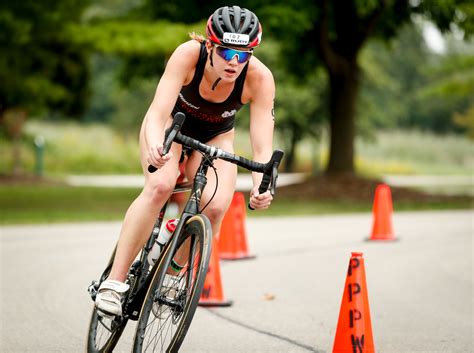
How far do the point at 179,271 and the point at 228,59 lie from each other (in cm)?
119

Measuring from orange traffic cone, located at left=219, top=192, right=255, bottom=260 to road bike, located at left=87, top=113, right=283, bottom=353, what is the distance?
19.0 feet

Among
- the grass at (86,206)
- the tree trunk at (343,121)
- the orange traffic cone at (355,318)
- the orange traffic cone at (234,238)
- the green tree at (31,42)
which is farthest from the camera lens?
the tree trunk at (343,121)

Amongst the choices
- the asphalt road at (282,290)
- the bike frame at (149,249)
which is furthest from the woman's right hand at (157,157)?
the asphalt road at (282,290)

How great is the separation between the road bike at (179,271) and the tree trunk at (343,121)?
868 inches

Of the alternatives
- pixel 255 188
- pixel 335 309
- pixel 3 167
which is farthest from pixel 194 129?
pixel 3 167

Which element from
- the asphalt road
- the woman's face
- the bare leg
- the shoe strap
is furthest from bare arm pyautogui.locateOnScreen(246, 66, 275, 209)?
the asphalt road

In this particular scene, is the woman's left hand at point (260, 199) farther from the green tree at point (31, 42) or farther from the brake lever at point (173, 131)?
the green tree at point (31, 42)

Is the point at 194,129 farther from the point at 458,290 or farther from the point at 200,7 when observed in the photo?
the point at 200,7

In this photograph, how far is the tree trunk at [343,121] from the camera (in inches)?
1059

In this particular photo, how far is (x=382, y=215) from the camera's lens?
1355 cm

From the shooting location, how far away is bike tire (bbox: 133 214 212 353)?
466 cm

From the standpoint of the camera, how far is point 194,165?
5.45 meters

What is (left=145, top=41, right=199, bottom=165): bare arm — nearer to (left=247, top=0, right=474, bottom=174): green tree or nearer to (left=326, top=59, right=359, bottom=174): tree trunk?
(left=247, top=0, right=474, bottom=174): green tree

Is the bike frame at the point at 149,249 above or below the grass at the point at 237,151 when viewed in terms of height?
below
